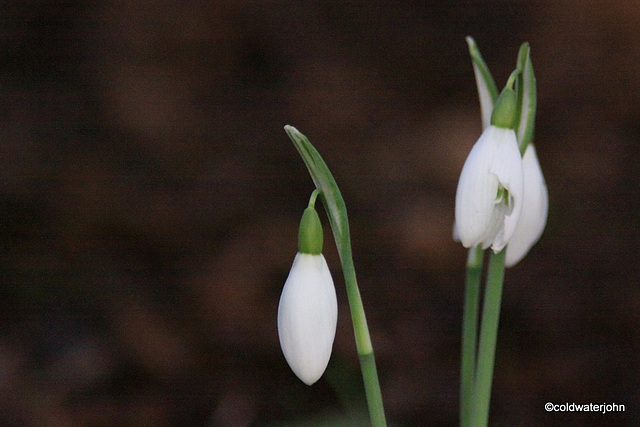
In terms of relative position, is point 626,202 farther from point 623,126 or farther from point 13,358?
point 13,358

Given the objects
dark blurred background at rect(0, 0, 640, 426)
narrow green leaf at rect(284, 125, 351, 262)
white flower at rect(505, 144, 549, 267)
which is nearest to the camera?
narrow green leaf at rect(284, 125, 351, 262)

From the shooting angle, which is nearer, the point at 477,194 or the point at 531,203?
the point at 477,194

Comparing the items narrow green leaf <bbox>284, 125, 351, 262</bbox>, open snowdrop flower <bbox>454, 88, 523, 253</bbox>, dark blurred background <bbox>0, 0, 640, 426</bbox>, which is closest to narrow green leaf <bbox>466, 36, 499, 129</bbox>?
open snowdrop flower <bbox>454, 88, 523, 253</bbox>

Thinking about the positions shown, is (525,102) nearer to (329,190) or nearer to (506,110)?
(506,110)

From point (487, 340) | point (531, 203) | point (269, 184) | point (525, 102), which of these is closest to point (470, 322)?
point (487, 340)

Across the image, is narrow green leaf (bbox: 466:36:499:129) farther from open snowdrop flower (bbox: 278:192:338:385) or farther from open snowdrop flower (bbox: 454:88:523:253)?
open snowdrop flower (bbox: 278:192:338:385)

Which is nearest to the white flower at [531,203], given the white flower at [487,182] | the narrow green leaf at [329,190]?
the white flower at [487,182]

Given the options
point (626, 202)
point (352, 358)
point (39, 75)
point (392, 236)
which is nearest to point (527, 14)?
point (626, 202)
